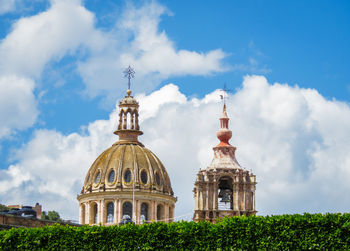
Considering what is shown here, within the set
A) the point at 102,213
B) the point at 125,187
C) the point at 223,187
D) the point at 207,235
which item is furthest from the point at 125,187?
the point at 207,235

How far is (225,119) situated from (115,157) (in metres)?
27.9

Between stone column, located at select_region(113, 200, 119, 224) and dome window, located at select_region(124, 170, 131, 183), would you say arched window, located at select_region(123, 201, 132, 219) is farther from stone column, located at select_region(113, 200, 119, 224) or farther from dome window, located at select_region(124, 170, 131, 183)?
dome window, located at select_region(124, 170, 131, 183)

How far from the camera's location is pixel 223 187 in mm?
83062

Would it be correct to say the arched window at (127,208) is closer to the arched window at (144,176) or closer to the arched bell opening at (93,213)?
the arched window at (144,176)

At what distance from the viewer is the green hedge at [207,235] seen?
4525 centimetres

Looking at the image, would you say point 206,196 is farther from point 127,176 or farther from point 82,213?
point 82,213

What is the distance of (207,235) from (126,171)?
61.3 m

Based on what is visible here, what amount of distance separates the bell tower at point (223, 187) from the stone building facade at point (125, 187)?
2631 centimetres

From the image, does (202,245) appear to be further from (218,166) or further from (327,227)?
(218,166)

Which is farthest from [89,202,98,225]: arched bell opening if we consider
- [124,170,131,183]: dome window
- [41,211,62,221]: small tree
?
[41,211,62,221]: small tree

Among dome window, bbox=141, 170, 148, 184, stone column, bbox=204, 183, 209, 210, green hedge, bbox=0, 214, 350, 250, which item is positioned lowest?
green hedge, bbox=0, 214, 350, 250

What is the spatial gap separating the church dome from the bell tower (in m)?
26.8

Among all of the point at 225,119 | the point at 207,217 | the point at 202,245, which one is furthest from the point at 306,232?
the point at 225,119

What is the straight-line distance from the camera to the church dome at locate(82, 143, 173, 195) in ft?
355
